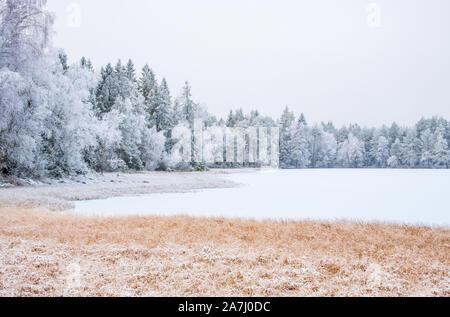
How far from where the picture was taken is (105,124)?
39938mm

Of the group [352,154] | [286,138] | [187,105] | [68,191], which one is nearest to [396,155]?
[352,154]

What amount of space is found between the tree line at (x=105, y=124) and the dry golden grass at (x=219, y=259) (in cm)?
1303

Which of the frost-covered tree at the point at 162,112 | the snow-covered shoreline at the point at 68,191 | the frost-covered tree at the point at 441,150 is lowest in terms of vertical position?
the snow-covered shoreline at the point at 68,191

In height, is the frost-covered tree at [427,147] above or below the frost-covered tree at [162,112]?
below

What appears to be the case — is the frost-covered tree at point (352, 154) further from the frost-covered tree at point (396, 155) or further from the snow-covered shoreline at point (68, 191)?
the snow-covered shoreline at point (68, 191)

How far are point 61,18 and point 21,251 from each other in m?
21.2

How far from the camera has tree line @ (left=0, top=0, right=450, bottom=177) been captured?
23359mm

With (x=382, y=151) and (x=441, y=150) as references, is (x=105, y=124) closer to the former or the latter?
(x=441, y=150)

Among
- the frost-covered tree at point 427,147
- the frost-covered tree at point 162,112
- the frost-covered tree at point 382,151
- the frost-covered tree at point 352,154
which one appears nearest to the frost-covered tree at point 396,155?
the frost-covered tree at point 382,151

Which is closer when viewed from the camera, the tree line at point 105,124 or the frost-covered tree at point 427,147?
the tree line at point 105,124

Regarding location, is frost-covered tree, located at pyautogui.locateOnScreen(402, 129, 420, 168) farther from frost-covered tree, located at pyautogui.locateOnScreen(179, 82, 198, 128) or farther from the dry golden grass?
the dry golden grass

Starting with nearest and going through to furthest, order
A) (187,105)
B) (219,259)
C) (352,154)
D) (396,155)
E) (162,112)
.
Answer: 1. (219,259)
2. (162,112)
3. (187,105)
4. (396,155)
5. (352,154)

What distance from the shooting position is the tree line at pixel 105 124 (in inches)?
920

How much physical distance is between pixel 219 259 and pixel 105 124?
→ 112ft
